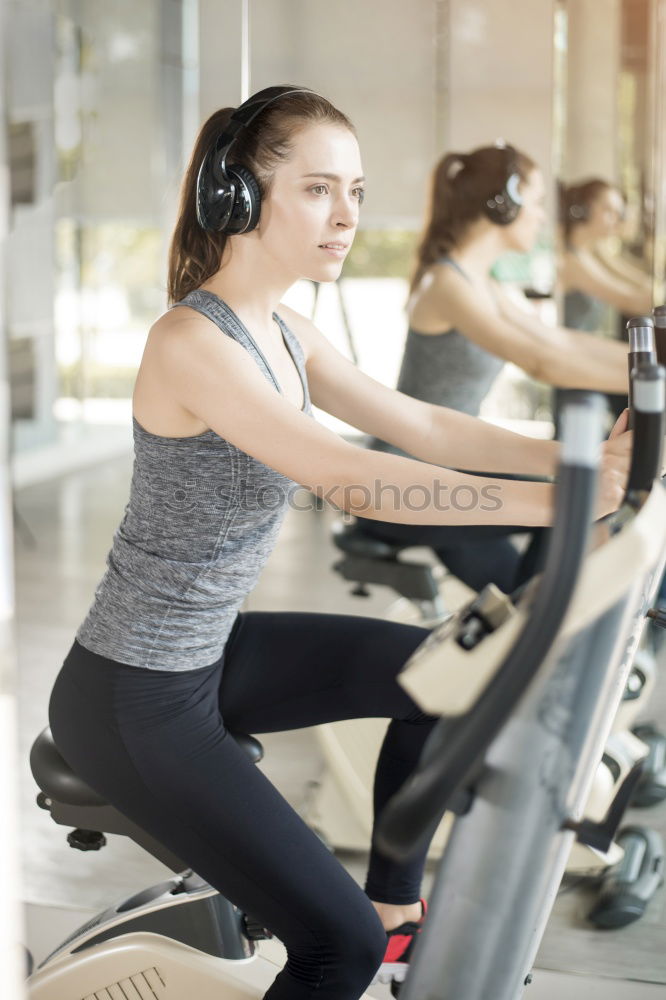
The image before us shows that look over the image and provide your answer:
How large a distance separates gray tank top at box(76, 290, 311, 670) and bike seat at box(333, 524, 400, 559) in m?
1.16

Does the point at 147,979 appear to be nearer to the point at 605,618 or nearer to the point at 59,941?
the point at 59,941

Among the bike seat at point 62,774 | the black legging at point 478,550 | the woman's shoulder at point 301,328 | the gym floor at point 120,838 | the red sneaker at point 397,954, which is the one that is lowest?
the gym floor at point 120,838

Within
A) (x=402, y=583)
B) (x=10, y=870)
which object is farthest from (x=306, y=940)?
(x=402, y=583)

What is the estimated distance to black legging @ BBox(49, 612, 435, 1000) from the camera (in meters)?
1.17

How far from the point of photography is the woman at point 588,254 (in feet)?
14.9

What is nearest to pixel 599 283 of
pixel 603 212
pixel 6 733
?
pixel 603 212

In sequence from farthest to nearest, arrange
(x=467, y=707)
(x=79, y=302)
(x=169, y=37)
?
(x=79, y=302)
(x=169, y=37)
(x=467, y=707)

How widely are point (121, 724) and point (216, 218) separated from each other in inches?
23.4

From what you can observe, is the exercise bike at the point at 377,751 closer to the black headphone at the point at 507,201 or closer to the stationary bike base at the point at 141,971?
the stationary bike base at the point at 141,971

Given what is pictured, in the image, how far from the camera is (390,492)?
1111 mm

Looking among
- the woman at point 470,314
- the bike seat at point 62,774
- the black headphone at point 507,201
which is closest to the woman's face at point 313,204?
the bike seat at point 62,774

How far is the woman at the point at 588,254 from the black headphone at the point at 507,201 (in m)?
2.24

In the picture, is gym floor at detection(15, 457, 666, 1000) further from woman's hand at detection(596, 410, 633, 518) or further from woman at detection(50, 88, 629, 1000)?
woman's hand at detection(596, 410, 633, 518)

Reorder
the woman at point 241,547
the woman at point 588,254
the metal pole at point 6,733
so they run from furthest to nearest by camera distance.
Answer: the woman at point 588,254 < the woman at point 241,547 < the metal pole at point 6,733
